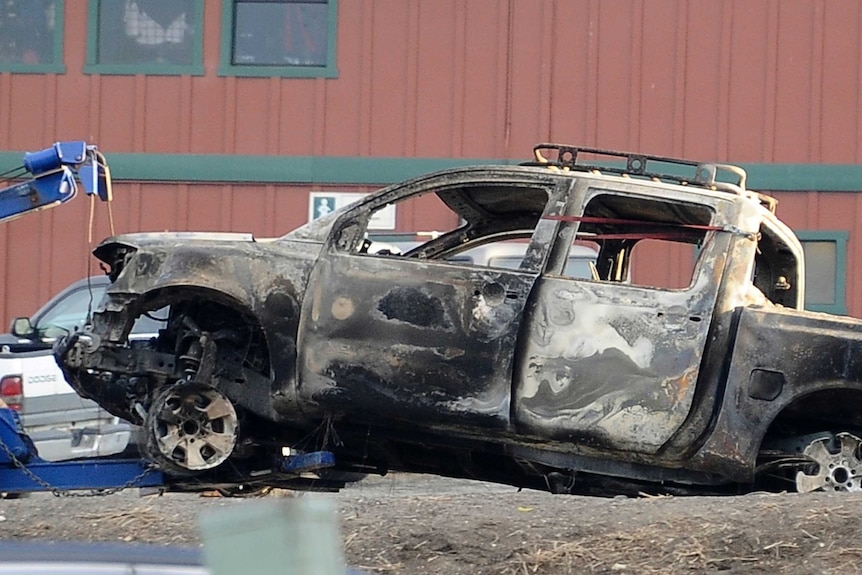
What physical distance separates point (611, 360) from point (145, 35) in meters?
11.4

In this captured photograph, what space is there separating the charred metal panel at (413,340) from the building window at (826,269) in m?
10.3

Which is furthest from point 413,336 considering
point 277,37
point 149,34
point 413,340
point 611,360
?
point 149,34

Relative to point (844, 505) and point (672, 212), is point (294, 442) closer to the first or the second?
point (672, 212)

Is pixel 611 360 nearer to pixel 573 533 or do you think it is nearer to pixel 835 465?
pixel 573 533

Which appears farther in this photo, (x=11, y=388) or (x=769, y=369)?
(x=11, y=388)

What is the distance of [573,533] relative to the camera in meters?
6.77

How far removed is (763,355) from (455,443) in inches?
62.0

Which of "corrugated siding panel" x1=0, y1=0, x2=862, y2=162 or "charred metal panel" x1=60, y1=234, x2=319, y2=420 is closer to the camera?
"charred metal panel" x1=60, y1=234, x2=319, y2=420

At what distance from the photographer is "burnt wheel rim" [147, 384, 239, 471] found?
22.6 ft

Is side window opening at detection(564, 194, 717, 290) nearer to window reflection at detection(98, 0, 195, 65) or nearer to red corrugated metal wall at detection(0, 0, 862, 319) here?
red corrugated metal wall at detection(0, 0, 862, 319)

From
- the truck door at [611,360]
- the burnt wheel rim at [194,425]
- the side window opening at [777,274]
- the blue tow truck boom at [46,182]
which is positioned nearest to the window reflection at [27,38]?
the blue tow truck boom at [46,182]

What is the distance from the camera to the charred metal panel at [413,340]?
22.2ft

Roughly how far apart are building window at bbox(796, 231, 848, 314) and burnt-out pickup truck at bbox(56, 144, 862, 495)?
9431 millimetres

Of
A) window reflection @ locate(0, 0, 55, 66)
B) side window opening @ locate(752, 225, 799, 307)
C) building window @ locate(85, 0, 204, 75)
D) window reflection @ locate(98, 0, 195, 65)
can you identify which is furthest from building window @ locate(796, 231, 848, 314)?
window reflection @ locate(0, 0, 55, 66)
